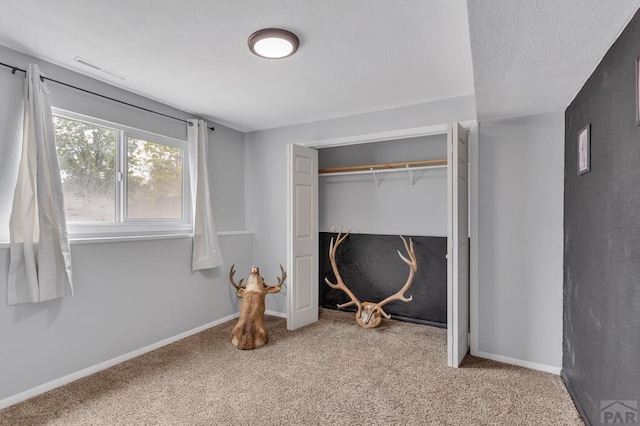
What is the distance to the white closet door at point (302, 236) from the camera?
378 cm

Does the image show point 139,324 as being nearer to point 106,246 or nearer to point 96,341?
point 96,341

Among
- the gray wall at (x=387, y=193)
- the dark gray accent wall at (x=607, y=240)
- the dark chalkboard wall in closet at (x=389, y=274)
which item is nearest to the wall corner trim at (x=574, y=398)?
the dark gray accent wall at (x=607, y=240)

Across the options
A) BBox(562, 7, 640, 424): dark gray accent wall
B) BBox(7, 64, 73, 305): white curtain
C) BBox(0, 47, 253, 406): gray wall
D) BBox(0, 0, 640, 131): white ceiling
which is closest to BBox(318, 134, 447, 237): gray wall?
BBox(0, 0, 640, 131): white ceiling

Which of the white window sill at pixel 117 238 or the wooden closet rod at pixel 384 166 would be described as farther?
the wooden closet rod at pixel 384 166

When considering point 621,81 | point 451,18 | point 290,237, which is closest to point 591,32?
point 621,81

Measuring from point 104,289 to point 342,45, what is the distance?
2.64m

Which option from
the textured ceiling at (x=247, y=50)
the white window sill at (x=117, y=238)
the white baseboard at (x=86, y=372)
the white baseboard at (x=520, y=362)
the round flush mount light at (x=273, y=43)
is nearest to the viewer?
the textured ceiling at (x=247, y=50)

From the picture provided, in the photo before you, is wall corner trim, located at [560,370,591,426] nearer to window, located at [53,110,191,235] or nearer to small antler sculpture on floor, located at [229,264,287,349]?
small antler sculpture on floor, located at [229,264,287,349]

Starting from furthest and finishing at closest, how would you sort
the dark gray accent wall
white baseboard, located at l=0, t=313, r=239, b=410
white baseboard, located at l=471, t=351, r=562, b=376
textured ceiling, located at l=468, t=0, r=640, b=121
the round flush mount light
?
white baseboard, located at l=471, t=351, r=562, b=376 < white baseboard, located at l=0, t=313, r=239, b=410 < the round flush mount light < the dark gray accent wall < textured ceiling, located at l=468, t=0, r=640, b=121

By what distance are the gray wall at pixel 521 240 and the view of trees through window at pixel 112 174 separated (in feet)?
10.0

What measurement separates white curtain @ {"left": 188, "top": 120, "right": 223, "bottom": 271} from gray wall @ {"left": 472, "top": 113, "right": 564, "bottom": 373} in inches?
106

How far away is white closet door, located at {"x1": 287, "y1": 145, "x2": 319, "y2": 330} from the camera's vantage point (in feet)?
12.4

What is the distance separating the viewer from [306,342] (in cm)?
337
